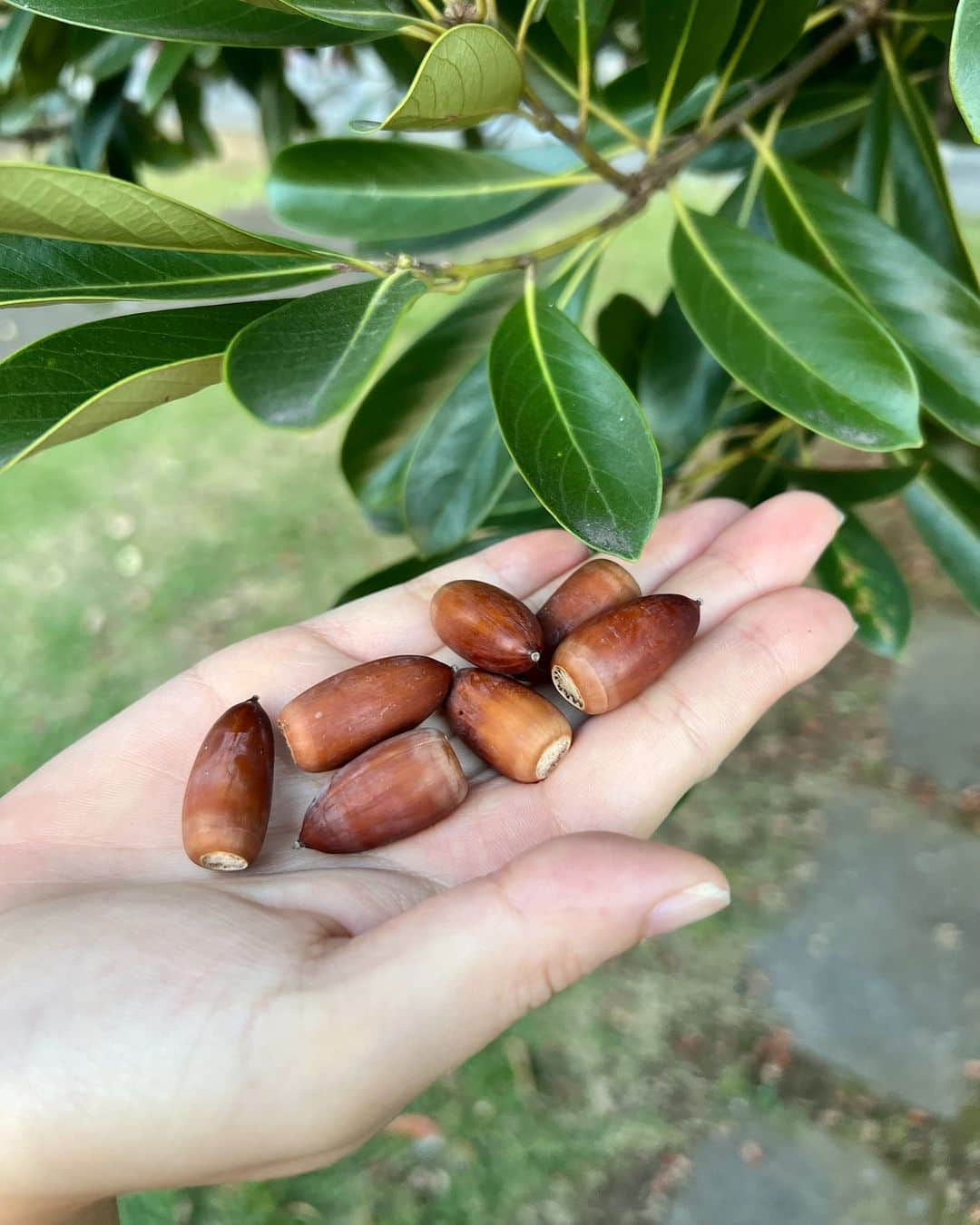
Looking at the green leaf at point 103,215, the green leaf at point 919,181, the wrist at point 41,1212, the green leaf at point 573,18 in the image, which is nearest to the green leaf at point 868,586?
the green leaf at point 919,181

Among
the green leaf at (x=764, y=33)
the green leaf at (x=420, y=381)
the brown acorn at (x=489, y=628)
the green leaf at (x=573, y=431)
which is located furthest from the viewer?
the green leaf at (x=420, y=381)

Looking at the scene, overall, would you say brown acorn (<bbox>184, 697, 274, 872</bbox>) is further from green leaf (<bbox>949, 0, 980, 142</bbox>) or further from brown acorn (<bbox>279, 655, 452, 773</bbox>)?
green leaf (<bbox>949, 0, 980, 142</bbox>)

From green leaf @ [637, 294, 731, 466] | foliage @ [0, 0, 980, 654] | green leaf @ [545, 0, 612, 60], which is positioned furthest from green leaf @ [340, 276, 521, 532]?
green leaf @ [545, 0, 612, 60]

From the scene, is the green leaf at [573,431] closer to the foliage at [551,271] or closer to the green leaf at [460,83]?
the foliage at [551,271]

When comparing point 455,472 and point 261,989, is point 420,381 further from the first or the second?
Result: point 261,989

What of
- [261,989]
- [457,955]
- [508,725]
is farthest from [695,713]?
[261,989]
